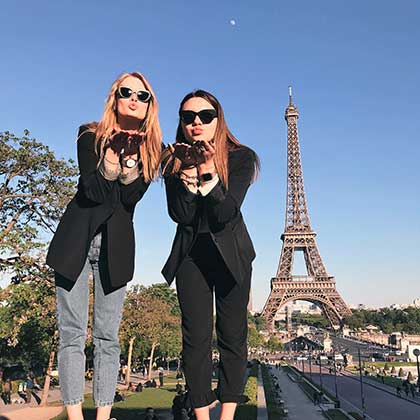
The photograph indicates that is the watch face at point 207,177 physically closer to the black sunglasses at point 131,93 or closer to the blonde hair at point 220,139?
the blonde hair at point 220,139

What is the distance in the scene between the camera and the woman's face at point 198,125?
329 cm

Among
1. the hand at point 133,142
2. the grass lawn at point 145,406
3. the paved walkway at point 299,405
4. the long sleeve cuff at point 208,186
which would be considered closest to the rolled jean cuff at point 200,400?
the long sleeve cuff at point 208,186

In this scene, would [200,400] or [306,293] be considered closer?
[200,400]

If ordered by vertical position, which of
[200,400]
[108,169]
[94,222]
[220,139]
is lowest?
[200,400]

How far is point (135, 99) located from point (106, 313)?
1389mm

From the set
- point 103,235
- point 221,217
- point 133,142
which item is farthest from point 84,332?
point 133,142

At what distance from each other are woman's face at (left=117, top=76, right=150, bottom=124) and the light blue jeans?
0.82 m

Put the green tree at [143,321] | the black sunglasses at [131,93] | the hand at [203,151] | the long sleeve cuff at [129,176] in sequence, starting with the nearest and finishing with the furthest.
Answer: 1. the hand at [203,151]
2. the long sleeve cuff at [129,176]
3. the black sunglasses at [131,93]
4. the green tree at [143,321]

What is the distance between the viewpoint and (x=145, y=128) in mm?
3342

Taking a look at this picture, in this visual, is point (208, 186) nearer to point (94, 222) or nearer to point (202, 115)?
point (202, 115)

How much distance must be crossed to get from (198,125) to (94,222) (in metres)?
0.93

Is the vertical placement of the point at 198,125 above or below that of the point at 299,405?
above

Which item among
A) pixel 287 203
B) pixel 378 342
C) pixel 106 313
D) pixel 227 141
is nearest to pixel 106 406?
pixel 106 313

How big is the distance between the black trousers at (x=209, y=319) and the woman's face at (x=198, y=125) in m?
0.67
